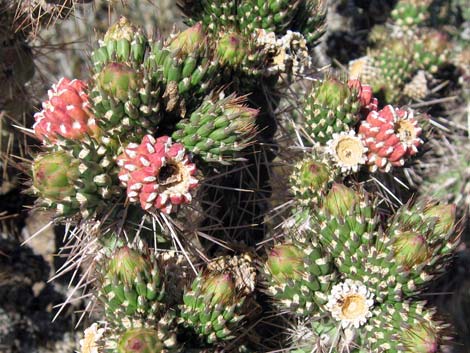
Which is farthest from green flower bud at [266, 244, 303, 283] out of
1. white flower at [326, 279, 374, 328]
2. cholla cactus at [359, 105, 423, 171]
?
cholla cactus at [359, 105, 423, 171]

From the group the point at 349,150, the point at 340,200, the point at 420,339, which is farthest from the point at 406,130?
the point at 420,339

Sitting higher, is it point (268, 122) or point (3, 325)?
point (268, 122)

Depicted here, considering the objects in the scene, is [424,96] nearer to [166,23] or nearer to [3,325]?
[166,23]

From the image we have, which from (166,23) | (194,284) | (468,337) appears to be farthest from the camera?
(166,23)

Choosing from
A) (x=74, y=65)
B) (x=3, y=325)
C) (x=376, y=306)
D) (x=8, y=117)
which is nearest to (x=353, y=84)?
(x=376, y=306)

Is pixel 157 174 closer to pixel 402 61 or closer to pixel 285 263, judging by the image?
pixel 285 263

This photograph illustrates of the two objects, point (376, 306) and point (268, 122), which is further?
point (268, 122)

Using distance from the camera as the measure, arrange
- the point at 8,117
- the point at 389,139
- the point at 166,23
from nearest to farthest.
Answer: the point at 389,139, the point at 8,117, the point at 166,23
